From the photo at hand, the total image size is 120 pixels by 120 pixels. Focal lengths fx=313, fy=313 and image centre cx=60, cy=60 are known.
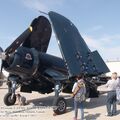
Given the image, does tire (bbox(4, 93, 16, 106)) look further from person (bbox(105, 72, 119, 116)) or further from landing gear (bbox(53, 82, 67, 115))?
person (bbox(105, 72, 119, 116))

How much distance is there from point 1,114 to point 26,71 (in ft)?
8.62

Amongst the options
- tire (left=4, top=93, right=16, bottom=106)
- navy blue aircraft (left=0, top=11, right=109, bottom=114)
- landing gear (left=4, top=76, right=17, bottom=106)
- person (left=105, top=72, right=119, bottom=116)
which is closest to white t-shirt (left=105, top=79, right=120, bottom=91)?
person (left=105, top=72, right=119, bottom=116)

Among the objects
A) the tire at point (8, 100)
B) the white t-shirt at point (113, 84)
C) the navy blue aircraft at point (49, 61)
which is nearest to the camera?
the white t-shirt at point (113, 84)

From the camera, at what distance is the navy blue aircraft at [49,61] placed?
49.3 ft

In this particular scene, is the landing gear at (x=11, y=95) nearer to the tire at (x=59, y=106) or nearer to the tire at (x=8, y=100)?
the tire at (x=8, y=100)

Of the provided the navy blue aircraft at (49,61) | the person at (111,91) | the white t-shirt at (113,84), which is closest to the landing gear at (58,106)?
the navy blue aircraft at (49,61)

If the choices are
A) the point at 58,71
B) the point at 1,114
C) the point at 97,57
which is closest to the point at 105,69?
the point at 97,57

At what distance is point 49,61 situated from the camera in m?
16.6

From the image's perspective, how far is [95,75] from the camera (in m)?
17.2

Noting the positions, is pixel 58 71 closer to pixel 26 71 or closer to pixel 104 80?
pixel 26 71

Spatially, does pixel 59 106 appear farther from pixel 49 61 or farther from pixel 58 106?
pixel 49 61

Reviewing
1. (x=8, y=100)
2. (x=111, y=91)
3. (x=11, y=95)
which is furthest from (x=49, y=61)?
(x=111, y=91)

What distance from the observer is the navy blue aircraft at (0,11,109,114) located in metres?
15.0

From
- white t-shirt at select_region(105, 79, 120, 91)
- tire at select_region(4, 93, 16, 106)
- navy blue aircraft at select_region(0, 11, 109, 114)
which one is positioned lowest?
tire at select_region(4, 93, 16, 106)
